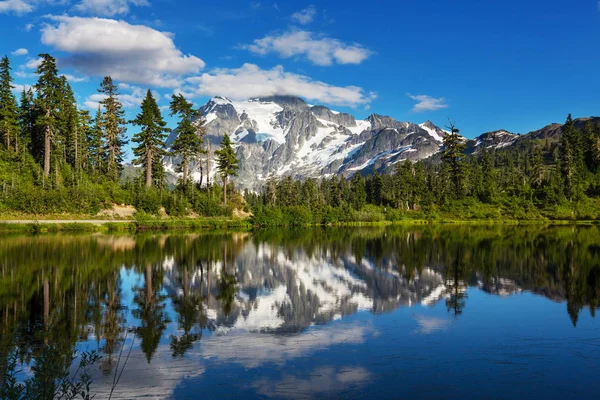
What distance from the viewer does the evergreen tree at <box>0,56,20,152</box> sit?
209 feet

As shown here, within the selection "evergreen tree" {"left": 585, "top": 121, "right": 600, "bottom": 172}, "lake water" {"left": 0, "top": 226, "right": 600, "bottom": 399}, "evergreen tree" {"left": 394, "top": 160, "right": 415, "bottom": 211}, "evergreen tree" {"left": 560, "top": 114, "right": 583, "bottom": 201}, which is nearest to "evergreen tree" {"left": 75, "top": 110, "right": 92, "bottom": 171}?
"lake water" {"left": 0, "top": 226, "right": 600, "bottom": 399}

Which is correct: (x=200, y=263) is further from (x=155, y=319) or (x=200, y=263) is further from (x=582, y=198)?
(x=582, y=198)

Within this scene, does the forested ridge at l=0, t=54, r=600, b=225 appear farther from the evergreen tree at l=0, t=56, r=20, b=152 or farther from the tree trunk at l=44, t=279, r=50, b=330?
the tree trunk at l=44, t=279, r=50, b=330

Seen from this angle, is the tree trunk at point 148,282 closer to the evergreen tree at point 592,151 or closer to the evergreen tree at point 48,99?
the evergreen tree at point 48,99

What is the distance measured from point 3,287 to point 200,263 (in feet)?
37.5

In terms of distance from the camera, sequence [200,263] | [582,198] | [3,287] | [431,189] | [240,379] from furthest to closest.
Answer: [431,189] → [582,198] → [200,263] → [3,287] → [240,379]

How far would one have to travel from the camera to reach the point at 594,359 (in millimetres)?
11320

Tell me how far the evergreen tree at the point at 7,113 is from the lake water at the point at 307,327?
44558 millimetres

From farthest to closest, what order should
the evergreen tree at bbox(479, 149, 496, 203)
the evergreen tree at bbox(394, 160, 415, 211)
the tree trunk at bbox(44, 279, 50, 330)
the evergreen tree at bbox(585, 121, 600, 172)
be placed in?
1. the evergreen tree at bbox(394, 160, 415, 211)
2. the evergreen tree at bbox(585, 121, 600, 172)
3. the evergreen tree at bbox(479, 149, 496, 203)
4. the tree trunk at bbox(44, 279, 50, 330)

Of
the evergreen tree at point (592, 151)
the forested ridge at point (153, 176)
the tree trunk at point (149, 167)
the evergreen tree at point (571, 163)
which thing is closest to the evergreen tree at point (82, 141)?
the forested ridge at point (153, 176)

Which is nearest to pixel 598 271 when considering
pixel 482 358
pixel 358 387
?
pixel 482 358

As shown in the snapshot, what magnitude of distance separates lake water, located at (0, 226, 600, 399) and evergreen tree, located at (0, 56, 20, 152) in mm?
44558

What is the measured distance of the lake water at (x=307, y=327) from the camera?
982cm

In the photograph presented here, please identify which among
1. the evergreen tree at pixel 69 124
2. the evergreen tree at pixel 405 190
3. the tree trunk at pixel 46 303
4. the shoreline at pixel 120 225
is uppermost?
the evergreen tree at pixel 69 124
